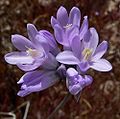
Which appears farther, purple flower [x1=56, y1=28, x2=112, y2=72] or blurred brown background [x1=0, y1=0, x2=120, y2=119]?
blurred brown background [x1=0, y1=0, x2=120, y2=119]

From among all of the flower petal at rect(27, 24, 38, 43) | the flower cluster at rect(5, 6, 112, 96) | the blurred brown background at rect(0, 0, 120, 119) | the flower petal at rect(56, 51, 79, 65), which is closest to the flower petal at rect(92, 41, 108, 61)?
the flower cluster at rect(5, 6, 112, 96)

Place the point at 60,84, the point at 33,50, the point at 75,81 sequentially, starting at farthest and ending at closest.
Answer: the point at 60,84 → the point at 33,50 → the point at 75,81

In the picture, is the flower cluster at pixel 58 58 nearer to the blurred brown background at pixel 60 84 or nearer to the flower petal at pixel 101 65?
the flower petal at pixel 101 65

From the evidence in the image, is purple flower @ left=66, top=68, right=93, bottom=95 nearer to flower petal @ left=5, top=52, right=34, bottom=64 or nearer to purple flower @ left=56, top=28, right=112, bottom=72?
purple flower @ left=56, top=28, right=112, bottom=72

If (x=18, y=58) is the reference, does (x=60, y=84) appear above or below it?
below

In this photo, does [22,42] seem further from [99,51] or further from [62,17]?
[99,51]

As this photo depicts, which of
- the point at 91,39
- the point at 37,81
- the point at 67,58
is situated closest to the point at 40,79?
the point at 37,81

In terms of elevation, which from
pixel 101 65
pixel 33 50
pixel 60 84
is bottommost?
pixel 60 84
